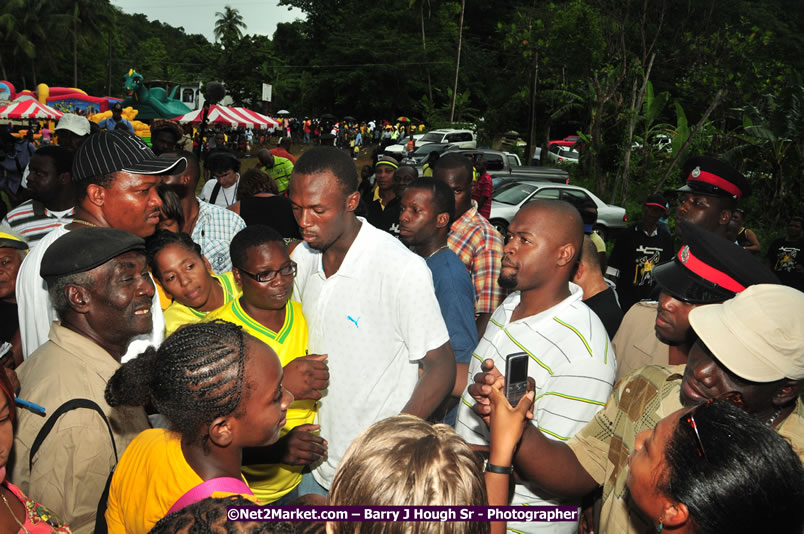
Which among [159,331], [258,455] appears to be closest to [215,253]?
[159,331]

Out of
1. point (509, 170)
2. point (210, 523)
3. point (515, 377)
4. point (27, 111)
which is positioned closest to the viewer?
point (210, 523)

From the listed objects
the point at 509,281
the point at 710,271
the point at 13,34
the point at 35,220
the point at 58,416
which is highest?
the point at 13,34

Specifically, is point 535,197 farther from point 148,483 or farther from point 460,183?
point 148,483

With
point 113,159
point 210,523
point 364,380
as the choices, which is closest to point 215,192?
point 113,159

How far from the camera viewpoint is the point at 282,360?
3139 millimetres

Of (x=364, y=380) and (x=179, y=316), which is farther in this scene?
(x=179, y=316)

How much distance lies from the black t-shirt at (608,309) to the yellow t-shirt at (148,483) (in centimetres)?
311

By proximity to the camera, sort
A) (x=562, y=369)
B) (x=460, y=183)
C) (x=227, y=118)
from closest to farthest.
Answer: (x=562, y=369) → (x=460, y=183) → (x=227, y=118)

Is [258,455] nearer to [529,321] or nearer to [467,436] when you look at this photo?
[467,436]

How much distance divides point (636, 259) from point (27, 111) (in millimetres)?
23656

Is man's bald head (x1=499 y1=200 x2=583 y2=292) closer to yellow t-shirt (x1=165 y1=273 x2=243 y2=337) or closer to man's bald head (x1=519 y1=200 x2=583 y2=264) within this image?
man's bald head (x1=519 y1=200 x2=583 y2=264)

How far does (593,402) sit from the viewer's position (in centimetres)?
253

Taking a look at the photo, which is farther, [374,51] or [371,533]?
[374,51]

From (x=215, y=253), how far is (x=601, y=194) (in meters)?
17.7
